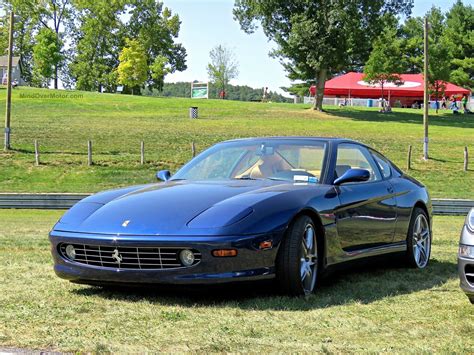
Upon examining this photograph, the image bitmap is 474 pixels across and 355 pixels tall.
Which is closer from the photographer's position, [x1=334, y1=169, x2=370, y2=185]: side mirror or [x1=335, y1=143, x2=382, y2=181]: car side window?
[x1=334, y1=169, x2=370, y2=185]: side mirror

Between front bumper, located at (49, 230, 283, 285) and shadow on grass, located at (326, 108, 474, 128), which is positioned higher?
shadow on grass, located at (326, 108, 474, 128)

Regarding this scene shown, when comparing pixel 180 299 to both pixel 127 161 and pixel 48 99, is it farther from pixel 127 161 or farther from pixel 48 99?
pixel 48 99

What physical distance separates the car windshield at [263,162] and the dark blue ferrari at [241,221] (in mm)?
10

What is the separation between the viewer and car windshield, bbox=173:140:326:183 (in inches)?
264

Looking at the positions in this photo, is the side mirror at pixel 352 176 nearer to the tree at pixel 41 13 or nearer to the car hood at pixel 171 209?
the car hood at pixel 171 209

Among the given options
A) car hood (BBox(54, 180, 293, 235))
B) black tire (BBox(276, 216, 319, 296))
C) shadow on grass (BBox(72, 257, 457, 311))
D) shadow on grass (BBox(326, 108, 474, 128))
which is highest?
shadow on grass (BBox(326, 108, 474, 128))

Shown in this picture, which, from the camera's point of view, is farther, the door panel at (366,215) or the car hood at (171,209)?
the door panel at (366,215)

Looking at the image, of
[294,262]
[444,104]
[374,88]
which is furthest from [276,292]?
[374,88]

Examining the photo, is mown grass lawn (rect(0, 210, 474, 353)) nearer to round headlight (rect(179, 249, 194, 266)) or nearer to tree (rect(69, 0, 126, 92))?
round headlight (rect(179, 249, 194, 266))

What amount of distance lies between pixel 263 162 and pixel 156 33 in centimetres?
8770

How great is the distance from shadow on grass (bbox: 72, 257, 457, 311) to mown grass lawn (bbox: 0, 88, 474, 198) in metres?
19.8

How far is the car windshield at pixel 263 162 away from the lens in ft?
22.0

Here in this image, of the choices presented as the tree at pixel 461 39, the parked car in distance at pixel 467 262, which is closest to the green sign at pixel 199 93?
the tree at pixel 461 39

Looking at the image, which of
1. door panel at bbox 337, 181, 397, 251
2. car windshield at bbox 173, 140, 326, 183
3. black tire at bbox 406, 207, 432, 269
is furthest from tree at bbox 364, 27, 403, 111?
car windshield at bbox 173, 140, 326, 183
